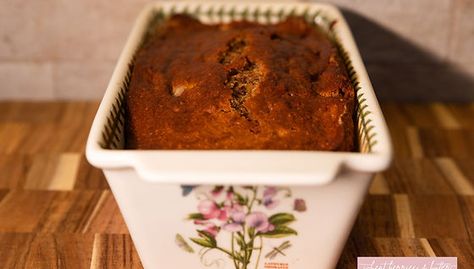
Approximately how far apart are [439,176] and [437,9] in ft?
1.14

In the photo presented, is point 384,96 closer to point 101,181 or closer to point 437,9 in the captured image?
point 437,9

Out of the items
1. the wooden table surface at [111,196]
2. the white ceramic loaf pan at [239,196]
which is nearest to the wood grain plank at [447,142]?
the wooden table surface at [111,196]

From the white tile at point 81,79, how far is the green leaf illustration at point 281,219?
684 mm

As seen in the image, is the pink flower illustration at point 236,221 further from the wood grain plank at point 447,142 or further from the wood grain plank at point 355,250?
the wood grain plank at point 447,142

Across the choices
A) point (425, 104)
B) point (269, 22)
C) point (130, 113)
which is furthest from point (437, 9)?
point (130, 113)

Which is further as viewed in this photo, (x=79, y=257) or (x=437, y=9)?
(x=437, y=9)

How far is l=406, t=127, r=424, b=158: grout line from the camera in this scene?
108cm

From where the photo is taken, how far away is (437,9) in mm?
1173

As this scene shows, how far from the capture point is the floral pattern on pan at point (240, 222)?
0.65 meters

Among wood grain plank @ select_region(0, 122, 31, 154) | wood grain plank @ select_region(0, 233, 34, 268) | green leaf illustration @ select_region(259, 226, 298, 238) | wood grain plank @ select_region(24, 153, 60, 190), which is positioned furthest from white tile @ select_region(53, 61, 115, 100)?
green leaf illustration @ select_region(259, 226, 298, 238)

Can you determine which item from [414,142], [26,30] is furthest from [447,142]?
[26,30]

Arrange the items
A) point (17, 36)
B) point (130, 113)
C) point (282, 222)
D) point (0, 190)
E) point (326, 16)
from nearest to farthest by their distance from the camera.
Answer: point (282, 222), point (130, 113), point (0, 190), point (326, 16), point (17, 36)

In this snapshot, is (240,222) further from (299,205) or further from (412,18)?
(412,18)

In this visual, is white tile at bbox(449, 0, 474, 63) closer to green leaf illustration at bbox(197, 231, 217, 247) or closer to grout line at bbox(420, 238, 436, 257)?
grout line at bbox(420, 238, 436, 257)
